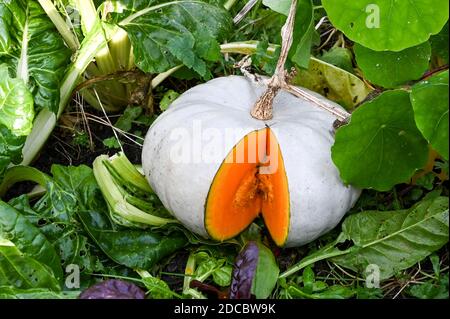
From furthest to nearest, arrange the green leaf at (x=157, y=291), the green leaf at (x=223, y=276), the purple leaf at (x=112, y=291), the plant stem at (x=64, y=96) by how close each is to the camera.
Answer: the plant stem at (x=64, y=96) → the green leaf at (x=223, y=276) → the green leaf at (x=157, y=291) → the purple leaf at (x=112, y=291)

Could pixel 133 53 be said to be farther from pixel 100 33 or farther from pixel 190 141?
pixel 190 141

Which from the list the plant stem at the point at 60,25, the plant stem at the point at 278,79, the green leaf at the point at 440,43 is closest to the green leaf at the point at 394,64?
the green leaf at the point at 440,43

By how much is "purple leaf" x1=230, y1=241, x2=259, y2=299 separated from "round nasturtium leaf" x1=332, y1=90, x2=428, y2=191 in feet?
0.98

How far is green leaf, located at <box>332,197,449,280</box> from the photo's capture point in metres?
1.79

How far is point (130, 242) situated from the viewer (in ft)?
6.07

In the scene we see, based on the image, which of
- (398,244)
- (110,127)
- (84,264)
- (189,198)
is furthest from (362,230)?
(110,127)

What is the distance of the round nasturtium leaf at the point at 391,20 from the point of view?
1687 millimetres

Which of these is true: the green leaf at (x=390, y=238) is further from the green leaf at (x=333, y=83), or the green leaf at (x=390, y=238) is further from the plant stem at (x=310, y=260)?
the green leaf at (x=333, y=83)

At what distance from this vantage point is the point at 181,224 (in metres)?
1.90

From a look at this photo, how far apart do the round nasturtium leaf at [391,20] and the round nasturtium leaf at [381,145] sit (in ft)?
0.46

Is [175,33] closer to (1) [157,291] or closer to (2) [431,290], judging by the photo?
(1) [157,291]

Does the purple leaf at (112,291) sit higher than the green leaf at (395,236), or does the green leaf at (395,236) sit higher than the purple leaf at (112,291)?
the purple leaf at (112,291)

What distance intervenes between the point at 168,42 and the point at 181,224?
467mm

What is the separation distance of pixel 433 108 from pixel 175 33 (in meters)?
0.72
